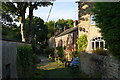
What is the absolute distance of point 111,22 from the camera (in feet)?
21.9

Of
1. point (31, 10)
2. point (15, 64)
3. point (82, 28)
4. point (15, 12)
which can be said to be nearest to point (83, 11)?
point (82, 28)

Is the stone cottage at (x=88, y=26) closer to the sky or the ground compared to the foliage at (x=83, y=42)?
closer to the sky

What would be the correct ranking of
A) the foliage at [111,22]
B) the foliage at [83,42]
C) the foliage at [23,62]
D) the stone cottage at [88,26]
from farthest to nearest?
1. the foliage at [83,42]
2. the stone cottage at [88,26]
3. the foliage at [23,62]
4. the foliage at [111,22]

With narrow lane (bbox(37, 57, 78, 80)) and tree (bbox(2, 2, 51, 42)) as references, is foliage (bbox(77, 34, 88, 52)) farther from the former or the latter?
tree (bbox(2, 2, 51, 42))

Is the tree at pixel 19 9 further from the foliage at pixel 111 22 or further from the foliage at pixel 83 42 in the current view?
the foliage at pixel 111 22

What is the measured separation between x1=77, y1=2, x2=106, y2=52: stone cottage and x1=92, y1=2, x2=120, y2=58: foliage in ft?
45.3

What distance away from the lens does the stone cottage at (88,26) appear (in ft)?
70.6

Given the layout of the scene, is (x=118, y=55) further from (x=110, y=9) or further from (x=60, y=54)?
(x=60, y=54)

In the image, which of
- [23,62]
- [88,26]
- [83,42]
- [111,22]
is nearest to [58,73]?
[83,42]

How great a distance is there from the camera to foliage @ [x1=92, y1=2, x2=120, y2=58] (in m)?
6.33

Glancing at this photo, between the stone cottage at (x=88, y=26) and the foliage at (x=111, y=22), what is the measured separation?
13799 millimetres

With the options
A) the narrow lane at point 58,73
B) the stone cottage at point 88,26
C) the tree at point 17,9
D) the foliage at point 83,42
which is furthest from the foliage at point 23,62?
the foliage at point 83,42

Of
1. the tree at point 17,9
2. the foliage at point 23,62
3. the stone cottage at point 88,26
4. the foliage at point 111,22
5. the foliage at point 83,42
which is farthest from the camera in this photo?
the foliage at point 83,42

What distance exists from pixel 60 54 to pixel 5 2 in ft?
67.0
